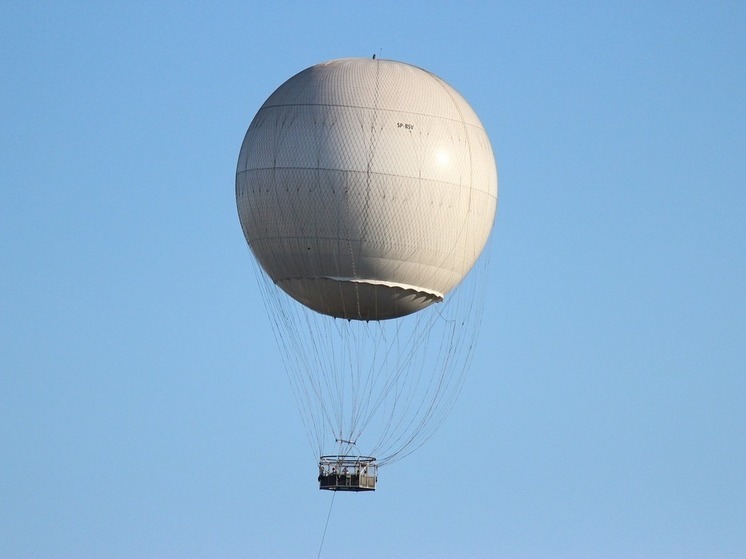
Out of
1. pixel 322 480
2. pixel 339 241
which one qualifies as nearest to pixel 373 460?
pixel 322 480

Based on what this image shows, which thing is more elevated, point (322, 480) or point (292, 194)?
point (292, 194)

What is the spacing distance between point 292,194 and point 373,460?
32.0 feet

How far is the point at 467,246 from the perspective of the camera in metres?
98.2

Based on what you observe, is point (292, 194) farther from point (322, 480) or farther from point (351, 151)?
point (322, 480)

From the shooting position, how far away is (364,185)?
9531 cm

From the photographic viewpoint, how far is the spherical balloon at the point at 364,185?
9550cm

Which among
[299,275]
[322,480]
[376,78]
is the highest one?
[376,78]

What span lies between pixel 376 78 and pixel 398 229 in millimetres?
5450

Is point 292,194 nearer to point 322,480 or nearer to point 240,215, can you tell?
point 240,215

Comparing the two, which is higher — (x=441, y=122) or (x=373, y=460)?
(x=441, y=122)

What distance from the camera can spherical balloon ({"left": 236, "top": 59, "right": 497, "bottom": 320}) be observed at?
95.5m

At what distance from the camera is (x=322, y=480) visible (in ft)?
319

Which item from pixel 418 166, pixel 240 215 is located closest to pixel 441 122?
pixel 418 166

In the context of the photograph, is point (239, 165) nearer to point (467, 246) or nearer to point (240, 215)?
point (240, 215)
